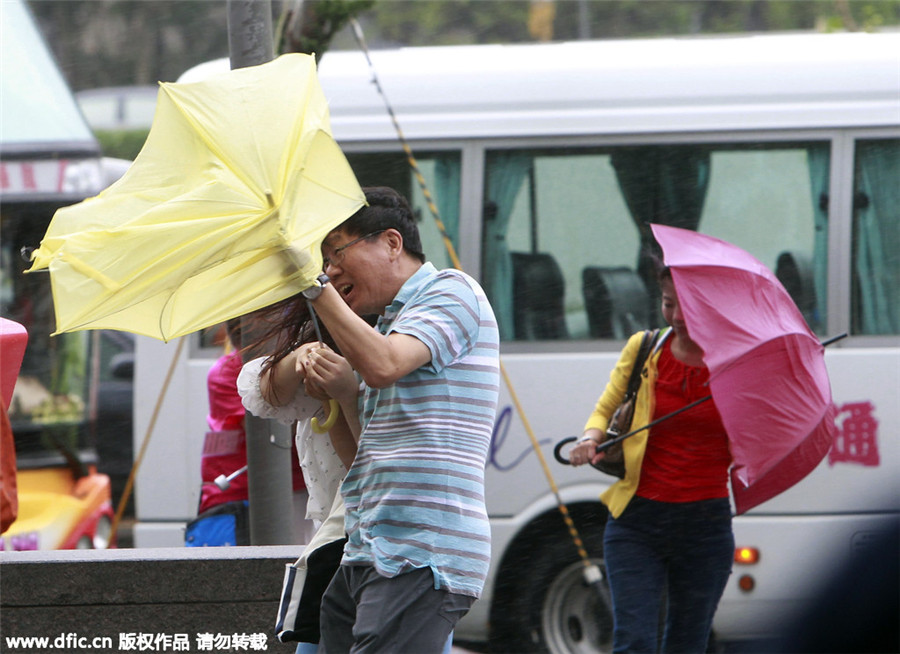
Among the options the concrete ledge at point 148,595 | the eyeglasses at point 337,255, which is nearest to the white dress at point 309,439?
the eyeglasses at point 337,255

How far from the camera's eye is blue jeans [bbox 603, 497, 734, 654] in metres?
4.11

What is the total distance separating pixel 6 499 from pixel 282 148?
5.33 ft

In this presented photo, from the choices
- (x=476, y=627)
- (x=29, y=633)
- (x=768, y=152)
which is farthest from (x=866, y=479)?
(x=29, y=633)

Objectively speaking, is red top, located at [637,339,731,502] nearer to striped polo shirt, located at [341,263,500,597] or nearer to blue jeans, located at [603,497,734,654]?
blue jeans, located at [603,497,734,654]

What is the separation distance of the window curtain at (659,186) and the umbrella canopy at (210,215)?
3247 mm

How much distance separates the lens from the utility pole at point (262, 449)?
4.07 metres

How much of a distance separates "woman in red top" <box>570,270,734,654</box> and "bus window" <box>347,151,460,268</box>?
1.81m

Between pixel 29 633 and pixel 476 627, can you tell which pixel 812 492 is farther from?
pixel 29 633

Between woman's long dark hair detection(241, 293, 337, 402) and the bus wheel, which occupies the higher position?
woman's long dark hair detection(241, 293, 337, 402)

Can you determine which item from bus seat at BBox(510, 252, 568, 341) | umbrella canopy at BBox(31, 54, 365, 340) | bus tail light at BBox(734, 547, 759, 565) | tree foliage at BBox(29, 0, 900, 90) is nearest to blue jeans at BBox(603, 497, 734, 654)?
bus tail light at BBox(734, 547, 759, 565)

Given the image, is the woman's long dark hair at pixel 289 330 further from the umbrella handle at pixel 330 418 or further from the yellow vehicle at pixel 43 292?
the yellow vehicle at pixel 43 292

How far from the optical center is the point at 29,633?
13.3 feet

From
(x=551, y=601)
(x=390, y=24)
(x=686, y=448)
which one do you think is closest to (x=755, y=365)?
(x=686, y=448)

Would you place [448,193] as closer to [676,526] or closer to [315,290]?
[676,526]
